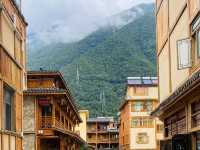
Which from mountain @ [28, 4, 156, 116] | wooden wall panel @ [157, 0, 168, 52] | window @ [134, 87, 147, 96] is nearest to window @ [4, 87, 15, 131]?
wooden wall panel @ [157, 0, 168, 52]

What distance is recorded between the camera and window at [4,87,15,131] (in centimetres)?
2040

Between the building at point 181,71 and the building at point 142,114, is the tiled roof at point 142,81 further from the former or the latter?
the building at point 181,71

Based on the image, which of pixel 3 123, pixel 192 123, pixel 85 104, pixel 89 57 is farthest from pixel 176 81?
pixel 89 57

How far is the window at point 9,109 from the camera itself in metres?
20.4

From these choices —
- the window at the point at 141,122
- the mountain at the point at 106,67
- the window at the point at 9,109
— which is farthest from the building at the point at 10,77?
the mountain at the point at 106,67

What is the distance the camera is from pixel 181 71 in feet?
63.4

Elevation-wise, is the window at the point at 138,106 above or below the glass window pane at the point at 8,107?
above

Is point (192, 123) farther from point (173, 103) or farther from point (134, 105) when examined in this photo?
point (134, 105)

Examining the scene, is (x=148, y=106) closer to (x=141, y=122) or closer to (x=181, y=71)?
(x=141, y=122)

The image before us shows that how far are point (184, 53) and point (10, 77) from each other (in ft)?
25.3

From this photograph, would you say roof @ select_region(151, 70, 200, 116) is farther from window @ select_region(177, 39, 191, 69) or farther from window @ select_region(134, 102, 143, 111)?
window @ select_region(134, 102, 143, 111)

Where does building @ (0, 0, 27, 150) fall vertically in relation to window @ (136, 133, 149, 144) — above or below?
above

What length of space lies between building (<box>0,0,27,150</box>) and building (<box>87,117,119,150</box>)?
8307cm

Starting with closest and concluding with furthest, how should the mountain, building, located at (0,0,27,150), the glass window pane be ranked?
building, located at (0,0,27,150), the glass window pane, the mountain
